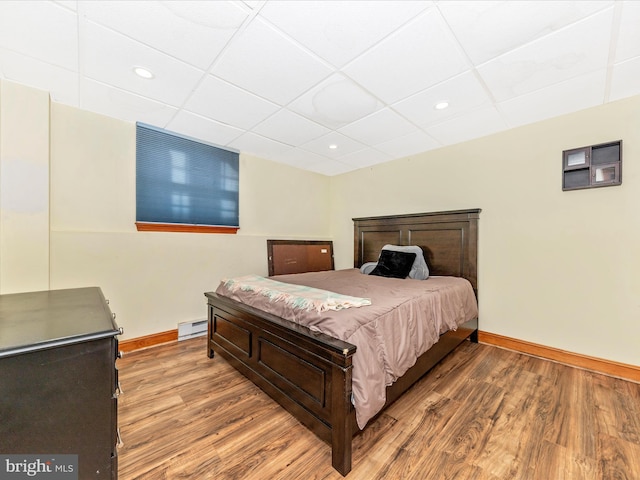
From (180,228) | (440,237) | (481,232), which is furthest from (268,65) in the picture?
(481,232)

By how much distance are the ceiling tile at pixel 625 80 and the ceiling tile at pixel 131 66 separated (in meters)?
3.16

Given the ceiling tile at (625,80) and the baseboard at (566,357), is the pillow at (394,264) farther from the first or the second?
the ceiling tile at (625,80)

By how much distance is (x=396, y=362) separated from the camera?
167 cm

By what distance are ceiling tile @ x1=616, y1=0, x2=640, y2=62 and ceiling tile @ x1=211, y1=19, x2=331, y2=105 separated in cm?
174

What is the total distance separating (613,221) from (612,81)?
46.9 inches

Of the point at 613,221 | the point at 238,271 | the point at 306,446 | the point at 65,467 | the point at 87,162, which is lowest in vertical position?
the point at 306,446

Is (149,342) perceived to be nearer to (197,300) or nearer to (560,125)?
(197,300)

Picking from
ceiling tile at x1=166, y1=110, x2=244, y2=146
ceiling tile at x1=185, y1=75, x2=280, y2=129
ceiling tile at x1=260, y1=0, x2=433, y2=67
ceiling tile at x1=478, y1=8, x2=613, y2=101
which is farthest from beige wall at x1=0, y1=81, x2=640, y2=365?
ceiling tile at x1=260, y1=0, x2=433, y2=67

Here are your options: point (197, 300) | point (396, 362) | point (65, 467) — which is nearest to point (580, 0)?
point (396, 362)

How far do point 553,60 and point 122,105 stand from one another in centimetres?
359

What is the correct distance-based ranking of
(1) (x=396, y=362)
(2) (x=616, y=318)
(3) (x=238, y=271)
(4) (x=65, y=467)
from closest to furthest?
1. (4) (x=65, y=467)
2. (1) (x=396, y=362)
3. (2) (x=616, y=318)
4. (3) (x=238, y=271)

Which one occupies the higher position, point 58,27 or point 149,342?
point 58,27

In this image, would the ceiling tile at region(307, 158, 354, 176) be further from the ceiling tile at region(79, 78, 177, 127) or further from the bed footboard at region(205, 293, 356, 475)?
the bed footboard at region(205, 293, 356, 475)

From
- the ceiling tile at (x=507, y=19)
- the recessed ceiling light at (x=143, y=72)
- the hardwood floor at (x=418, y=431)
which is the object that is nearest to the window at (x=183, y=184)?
the recessed ceiling light at (x=143, y=72)
